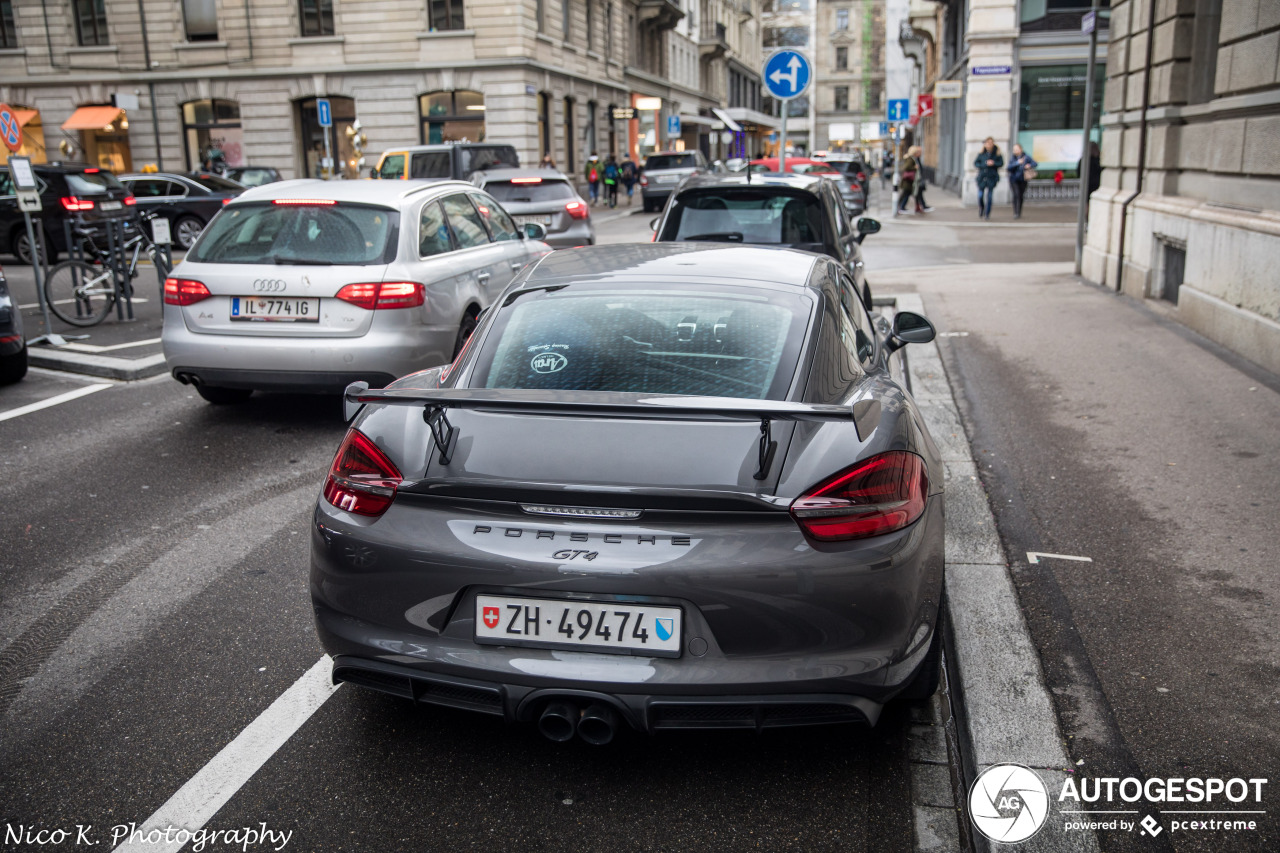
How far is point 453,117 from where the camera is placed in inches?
1483

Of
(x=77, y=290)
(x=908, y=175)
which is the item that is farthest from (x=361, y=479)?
(x=908, y=175)

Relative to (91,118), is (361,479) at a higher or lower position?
lower

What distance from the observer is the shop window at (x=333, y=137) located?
38.4m

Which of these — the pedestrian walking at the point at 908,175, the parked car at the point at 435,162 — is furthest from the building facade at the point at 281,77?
the pedestrian walking at the point at 908,175

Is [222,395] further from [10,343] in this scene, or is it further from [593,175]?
[593,175]

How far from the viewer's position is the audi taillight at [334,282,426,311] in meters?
7.08

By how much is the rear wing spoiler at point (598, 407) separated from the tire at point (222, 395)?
545 centimetres

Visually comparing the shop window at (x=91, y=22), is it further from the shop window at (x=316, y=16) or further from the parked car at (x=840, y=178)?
the parked car at (x=840, y=178)

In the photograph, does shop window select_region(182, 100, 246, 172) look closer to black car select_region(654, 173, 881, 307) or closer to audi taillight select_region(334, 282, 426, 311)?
black car select_region(654, 173, 881, 307)

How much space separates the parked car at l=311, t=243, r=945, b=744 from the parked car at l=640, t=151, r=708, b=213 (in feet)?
102

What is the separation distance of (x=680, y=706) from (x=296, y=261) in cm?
529

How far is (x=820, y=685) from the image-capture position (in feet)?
9.37

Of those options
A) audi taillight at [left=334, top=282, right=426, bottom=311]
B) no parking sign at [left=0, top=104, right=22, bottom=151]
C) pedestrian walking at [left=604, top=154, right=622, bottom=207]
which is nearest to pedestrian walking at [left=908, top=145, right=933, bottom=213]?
pedestrian walking at [left=604, top=154, right=622, bottom=207]

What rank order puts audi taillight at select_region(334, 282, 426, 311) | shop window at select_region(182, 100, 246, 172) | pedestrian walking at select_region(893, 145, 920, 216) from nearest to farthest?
audi taillight at select_region(334, 282, 426, 311) → pedestrian walking at select_region(893, 145, 920, 216) → shop window at select_region(182, 100, 246, 172)
